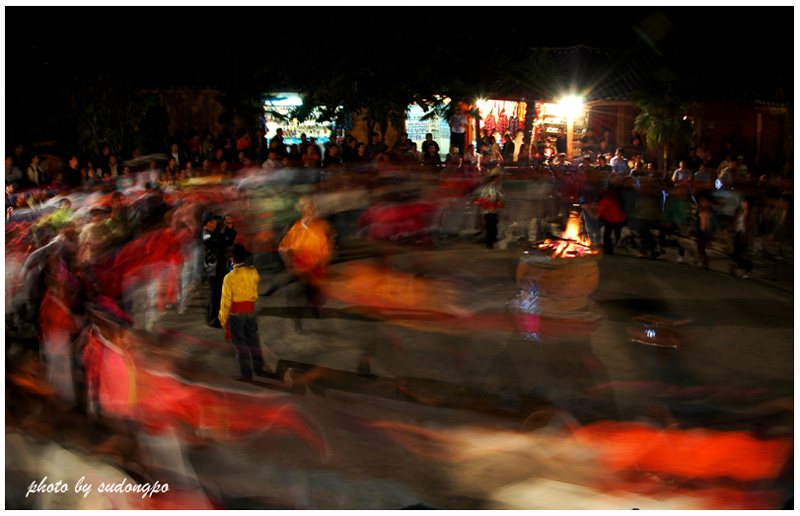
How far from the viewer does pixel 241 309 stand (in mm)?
6781

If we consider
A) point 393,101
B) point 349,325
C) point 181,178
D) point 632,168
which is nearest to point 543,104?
point 393,101

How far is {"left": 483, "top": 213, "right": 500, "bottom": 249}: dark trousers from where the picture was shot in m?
13.5

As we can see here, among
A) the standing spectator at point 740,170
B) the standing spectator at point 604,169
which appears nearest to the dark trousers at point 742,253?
the standing spectator at point 604,169

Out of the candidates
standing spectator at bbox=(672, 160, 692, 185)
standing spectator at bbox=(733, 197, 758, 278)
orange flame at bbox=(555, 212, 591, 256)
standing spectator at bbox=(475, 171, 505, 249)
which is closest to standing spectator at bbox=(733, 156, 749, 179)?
standing spectator at bbox=(672, 160, 692, 185)

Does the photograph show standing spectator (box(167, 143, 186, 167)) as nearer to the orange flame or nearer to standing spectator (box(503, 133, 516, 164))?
the orange flame

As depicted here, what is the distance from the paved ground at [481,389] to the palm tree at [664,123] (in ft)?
21.7

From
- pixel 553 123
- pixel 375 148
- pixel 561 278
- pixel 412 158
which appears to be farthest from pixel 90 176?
pixel 553 123

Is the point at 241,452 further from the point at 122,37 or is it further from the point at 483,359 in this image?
the point at 122,37

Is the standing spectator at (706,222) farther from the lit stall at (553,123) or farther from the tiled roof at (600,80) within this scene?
the lit stall at (553,123)

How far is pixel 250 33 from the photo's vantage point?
22.8 m

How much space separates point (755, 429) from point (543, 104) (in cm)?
1782

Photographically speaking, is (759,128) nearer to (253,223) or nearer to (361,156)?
(361,156)

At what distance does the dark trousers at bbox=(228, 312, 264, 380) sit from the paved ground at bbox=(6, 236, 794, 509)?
0.21 meters

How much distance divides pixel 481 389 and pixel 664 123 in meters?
12.1
